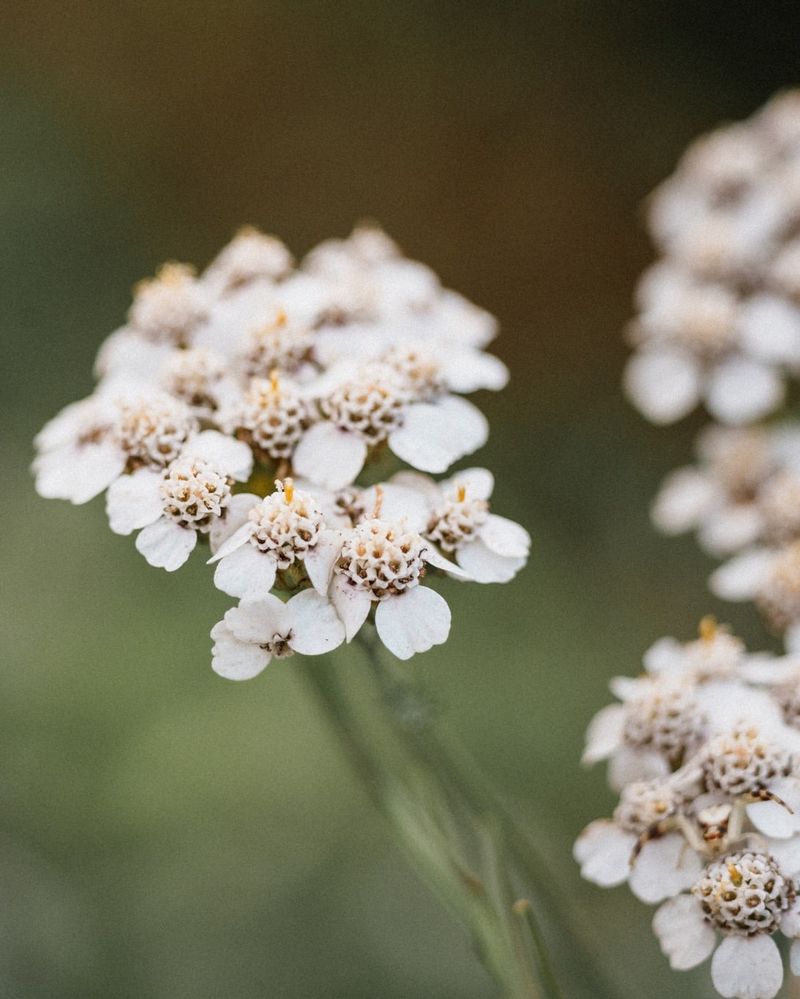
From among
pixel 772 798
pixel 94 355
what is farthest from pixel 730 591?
pixel 94 355

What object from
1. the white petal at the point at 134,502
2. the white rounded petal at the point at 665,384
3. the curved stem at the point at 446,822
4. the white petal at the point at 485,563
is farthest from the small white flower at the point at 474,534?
the white rounded petal at the point at 665,384

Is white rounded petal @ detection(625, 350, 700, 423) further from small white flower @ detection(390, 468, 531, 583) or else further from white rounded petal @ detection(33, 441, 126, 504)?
white rounded petal @ detection(33, 441, 126, 504)

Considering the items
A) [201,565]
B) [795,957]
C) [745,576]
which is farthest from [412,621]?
[201,565]

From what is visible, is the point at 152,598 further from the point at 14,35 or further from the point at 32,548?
the point at 14,35

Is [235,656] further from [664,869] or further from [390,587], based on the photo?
[664,869]

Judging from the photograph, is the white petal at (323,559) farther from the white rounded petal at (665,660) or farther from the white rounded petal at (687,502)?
the white rounded petal at (687,502)

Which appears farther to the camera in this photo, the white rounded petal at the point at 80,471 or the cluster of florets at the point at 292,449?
the white rounded petal at the point at 80,471
